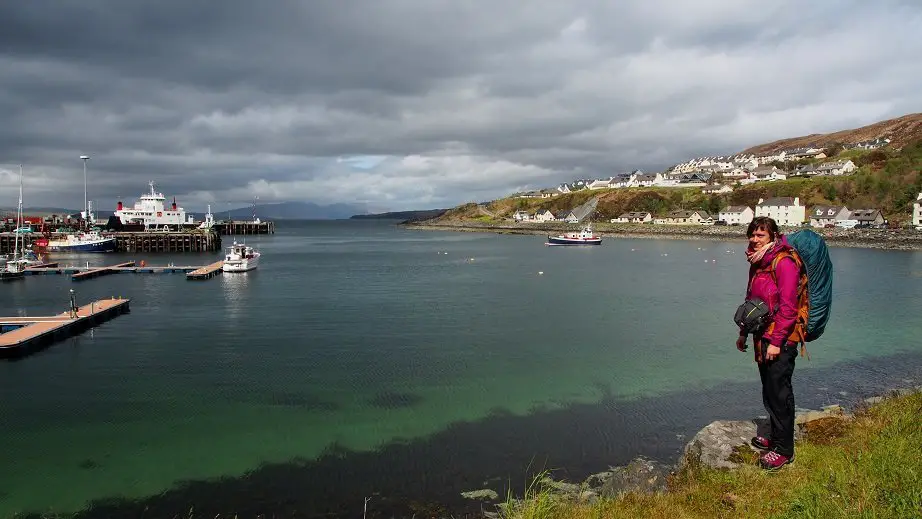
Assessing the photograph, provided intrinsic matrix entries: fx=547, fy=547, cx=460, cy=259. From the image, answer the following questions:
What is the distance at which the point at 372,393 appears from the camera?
16906 millimetres

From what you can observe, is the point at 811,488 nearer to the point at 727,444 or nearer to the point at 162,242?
the point at 727,444

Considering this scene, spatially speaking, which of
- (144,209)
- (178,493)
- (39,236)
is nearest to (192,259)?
(39,236)

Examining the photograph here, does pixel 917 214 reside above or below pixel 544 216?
below

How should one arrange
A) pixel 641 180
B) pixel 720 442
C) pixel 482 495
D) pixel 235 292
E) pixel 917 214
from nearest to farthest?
pixel 720 442 → pixel 482 495 → pixel 235 292 → pixel 917 214 → pixel 641 180

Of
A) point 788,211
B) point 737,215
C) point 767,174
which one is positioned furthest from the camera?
point 767,174

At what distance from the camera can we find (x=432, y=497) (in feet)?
34.8

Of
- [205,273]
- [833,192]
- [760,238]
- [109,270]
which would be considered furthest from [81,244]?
[833,192]

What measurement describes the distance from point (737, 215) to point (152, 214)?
127630 mm

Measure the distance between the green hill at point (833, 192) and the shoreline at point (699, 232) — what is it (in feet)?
52.3

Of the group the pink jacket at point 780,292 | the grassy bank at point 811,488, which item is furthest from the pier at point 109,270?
the pink jacket at point 780,292

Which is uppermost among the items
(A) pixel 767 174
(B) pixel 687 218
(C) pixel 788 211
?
(A) pixel 767 174

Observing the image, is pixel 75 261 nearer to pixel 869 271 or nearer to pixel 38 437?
pixel 38 437

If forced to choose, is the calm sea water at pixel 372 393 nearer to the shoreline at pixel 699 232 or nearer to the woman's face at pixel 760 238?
the woman's face at pixel 760 238

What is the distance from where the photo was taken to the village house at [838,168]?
14175 centimetres
